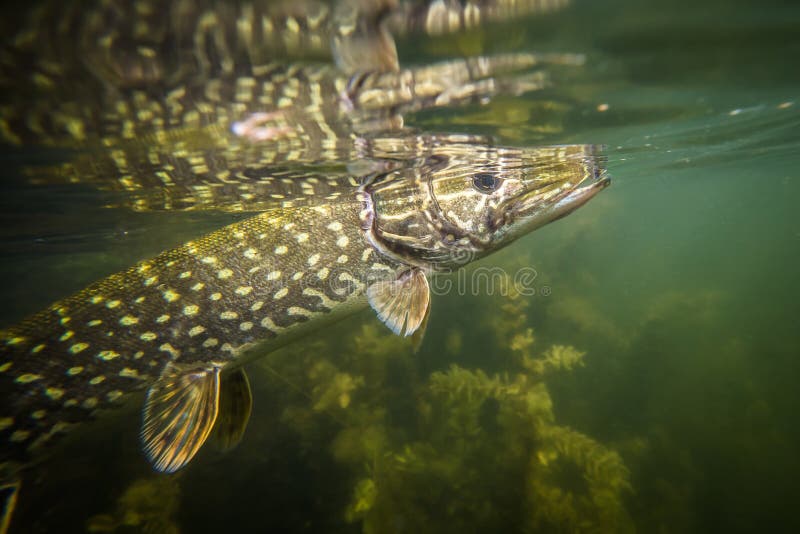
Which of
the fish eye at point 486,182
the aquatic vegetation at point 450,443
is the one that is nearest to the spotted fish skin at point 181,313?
the fish eye at point 486,182

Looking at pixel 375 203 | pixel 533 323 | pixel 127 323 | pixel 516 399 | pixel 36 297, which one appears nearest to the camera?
pixel 127 323

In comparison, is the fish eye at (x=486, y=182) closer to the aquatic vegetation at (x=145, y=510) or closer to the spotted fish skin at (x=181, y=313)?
the spotted fish skin at (x=181, y=313)

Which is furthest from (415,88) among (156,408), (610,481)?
(610,481)

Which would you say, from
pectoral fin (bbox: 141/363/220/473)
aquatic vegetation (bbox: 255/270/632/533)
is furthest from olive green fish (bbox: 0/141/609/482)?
aquatic vegetation (bbox: 255/270/632/533)

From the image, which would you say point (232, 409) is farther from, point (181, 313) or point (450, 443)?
point (450, 443)

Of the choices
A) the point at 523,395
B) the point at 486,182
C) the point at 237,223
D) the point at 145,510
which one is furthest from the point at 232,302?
the point at 523,395

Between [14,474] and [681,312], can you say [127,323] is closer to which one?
[14,474]
